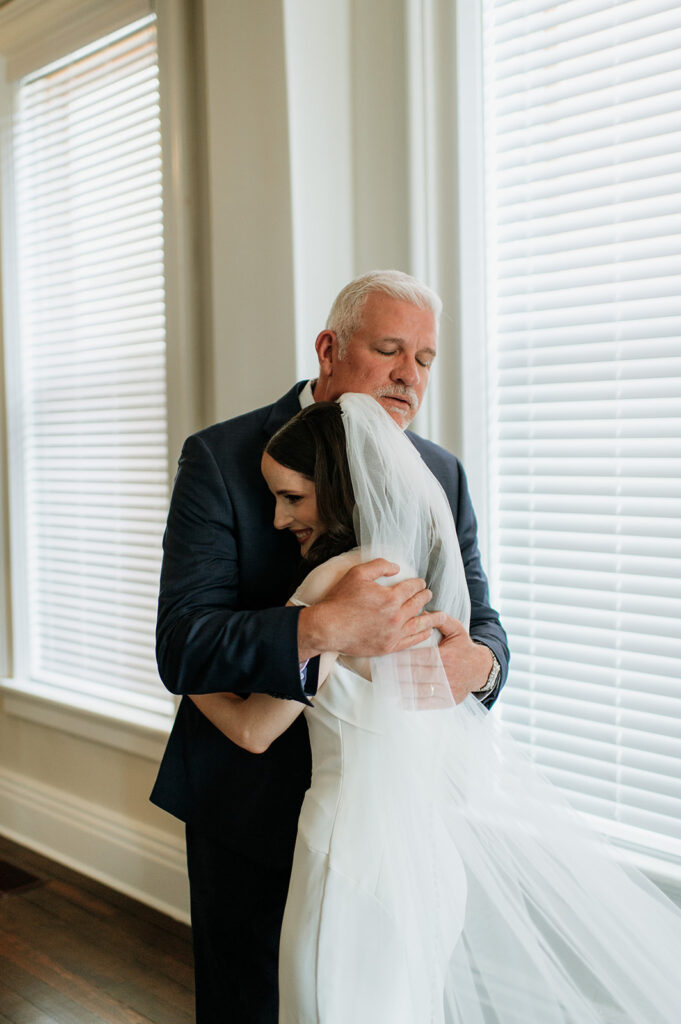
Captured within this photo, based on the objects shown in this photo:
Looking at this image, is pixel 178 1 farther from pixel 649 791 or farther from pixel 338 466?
pixel 649 791

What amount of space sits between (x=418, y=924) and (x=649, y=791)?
1.00 metres

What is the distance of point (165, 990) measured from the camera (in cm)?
254

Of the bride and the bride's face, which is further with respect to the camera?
the bride's face

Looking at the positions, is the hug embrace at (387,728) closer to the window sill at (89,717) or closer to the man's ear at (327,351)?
the man's ear at (327,351)

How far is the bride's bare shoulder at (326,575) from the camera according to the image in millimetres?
1423

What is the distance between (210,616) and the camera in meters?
1.52

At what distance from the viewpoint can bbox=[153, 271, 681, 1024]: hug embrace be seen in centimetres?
123

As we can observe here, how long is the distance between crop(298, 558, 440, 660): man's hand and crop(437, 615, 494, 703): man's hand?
0.10m

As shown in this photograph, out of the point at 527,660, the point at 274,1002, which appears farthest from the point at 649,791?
the point at 274,1002

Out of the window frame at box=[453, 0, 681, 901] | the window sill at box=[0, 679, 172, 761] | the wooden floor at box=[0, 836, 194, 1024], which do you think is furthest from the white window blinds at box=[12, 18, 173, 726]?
the window frame at box=[453, 0, 681, 901]

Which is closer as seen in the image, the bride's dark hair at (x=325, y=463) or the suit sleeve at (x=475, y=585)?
the bride's dark hair at (x=325, y=463)

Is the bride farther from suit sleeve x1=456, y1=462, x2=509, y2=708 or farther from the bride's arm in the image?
suit sleeve x1=456, y1=462, x2=509, y2=708

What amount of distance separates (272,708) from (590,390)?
1.16 metres

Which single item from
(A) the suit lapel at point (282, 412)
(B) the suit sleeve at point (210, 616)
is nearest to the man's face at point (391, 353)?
(A) the suit lapel at point (282, 412)
